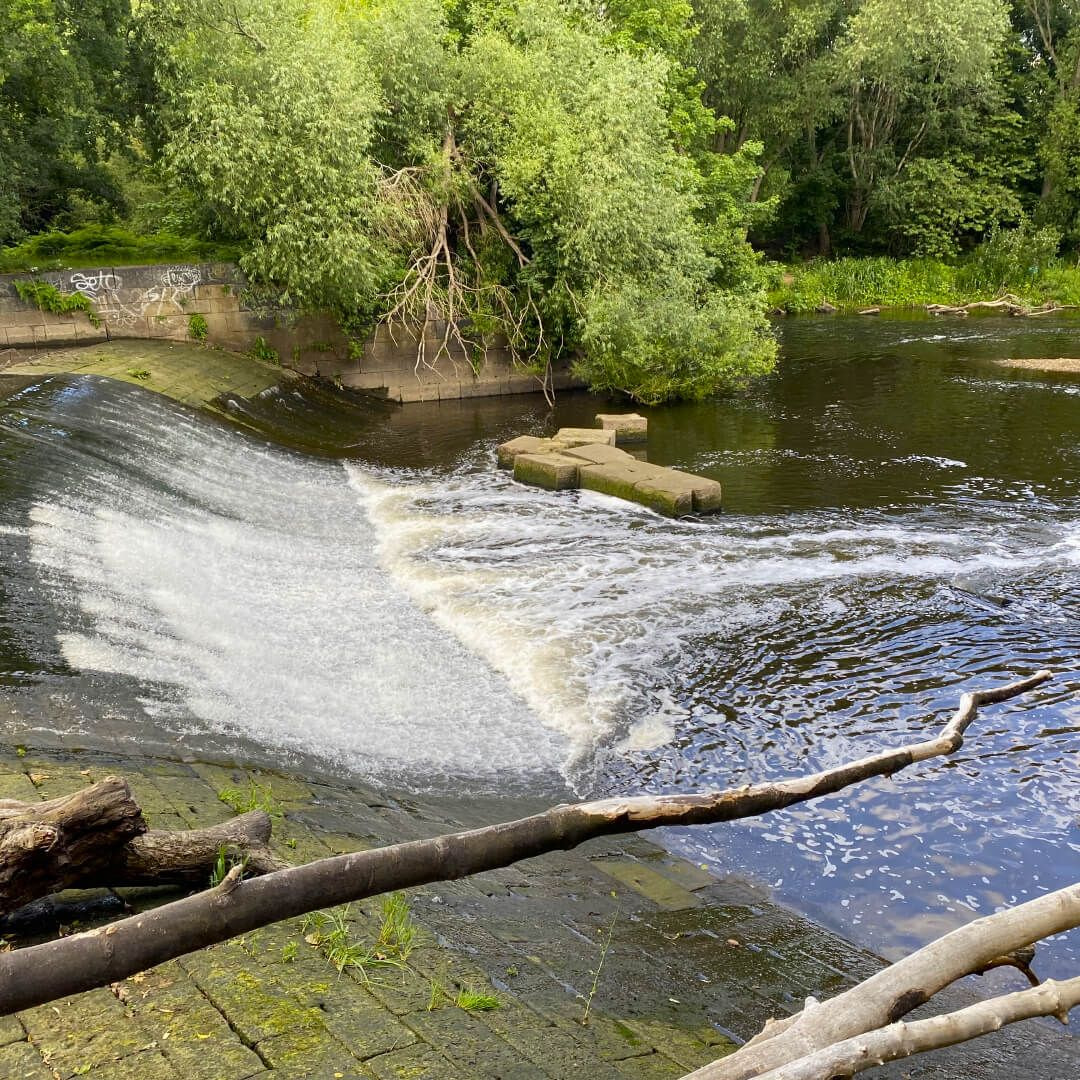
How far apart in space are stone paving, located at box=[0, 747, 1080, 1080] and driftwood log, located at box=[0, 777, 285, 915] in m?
0.17

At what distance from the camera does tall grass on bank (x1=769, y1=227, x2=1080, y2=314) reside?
3403 centimetres

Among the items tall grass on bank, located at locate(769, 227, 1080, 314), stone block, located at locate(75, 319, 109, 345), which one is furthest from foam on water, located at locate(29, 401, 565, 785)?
tall grass on bank, located at locate(769, 227, 1080, 314)

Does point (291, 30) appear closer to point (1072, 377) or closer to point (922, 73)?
point (1072, 377)

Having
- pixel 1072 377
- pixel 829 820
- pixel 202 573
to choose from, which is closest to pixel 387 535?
pixel 202 573

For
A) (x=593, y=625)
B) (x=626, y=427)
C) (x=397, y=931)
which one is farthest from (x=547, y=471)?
(x=397, y=931)

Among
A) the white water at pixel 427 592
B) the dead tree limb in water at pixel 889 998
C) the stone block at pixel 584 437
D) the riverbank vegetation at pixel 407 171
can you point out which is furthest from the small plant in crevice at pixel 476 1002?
the riverbank vegetation at pixel 407 171

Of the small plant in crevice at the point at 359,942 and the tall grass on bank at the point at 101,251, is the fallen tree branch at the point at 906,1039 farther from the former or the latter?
the tall grass on bank at the point at 101,251

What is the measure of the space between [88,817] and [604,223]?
52.2 ft

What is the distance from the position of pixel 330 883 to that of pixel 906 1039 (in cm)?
140

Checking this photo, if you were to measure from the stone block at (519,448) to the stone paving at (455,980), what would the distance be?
9.16 meters

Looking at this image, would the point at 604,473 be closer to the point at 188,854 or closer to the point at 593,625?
the point at 593,625

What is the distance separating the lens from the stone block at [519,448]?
14.5 m

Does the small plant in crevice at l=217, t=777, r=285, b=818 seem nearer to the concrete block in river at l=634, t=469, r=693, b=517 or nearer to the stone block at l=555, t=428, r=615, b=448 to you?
the concrete block in river at l=634, t=469, r=693, b=517

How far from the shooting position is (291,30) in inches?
683
